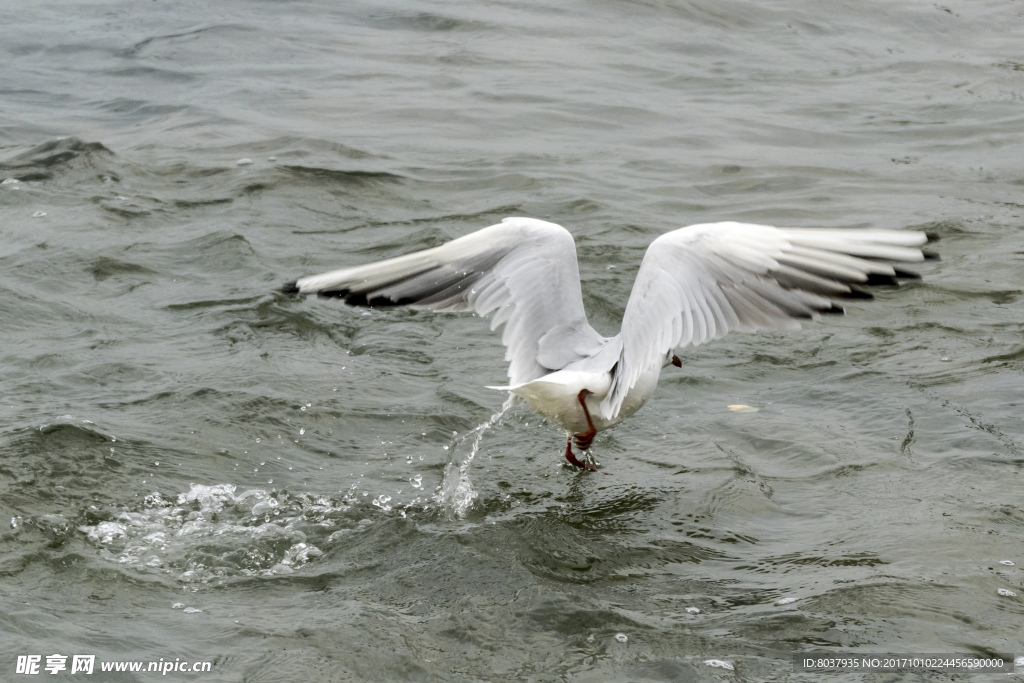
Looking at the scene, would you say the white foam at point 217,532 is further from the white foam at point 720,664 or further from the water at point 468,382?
the white foam at point 720,664

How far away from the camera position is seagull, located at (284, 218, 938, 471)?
4430mm

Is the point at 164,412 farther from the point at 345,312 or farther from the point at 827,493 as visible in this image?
the point at 827,493

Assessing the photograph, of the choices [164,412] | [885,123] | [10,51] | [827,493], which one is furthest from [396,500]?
[10,51]

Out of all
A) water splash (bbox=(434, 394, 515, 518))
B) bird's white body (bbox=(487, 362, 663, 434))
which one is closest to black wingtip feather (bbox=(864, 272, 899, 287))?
bird's white body (bbox=(487, 362, 663, 434))

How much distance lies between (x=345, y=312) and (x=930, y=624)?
398 centimetres

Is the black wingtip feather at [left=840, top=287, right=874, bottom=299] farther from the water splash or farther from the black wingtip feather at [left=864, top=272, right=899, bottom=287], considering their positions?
the water splash

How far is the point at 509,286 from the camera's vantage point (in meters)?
5.23

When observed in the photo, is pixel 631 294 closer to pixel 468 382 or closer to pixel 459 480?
pixel 459 480

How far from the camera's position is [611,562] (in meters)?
4.62

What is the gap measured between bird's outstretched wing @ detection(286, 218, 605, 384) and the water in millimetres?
662

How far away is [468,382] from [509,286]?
1.11 m

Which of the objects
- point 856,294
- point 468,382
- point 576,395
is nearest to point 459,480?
point 576,395

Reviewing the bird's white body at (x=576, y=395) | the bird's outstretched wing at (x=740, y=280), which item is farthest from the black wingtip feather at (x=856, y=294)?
the bird's white body at (x=576, y=395)

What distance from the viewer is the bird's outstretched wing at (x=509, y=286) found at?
5.16 meters
